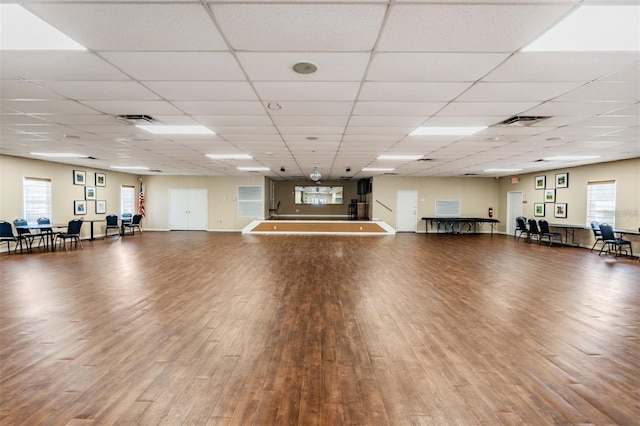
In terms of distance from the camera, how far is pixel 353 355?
8.91ft

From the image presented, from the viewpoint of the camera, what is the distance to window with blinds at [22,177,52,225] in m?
8.82

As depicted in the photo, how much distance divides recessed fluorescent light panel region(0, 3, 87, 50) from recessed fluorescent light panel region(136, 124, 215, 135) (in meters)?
2.56

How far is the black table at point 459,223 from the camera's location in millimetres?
13420

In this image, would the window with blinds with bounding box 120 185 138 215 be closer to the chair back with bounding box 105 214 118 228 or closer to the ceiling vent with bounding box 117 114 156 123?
the chair back with bounding box 105 214 118 228

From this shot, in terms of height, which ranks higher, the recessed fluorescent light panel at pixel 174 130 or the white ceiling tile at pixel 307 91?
the recessed fluorescent light panel at pixel 174 130

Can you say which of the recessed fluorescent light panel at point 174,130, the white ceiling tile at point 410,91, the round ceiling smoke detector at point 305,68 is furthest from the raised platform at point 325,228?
the round ceiling smoke detector at point 305,68

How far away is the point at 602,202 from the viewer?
9062 millimetres

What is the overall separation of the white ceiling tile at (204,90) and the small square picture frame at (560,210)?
11.4 m

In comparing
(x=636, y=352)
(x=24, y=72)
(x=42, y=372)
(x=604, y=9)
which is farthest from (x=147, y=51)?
(x=636, y=352)

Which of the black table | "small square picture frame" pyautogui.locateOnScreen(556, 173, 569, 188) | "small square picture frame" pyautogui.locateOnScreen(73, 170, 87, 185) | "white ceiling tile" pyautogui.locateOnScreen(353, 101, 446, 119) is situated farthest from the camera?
the black table

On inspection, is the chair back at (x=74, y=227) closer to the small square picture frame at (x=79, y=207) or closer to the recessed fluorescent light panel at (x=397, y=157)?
the small square picture frame at (x=79, y=207)

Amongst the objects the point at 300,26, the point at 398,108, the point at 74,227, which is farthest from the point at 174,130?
the point at 74,227

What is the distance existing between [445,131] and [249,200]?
35.2 feet

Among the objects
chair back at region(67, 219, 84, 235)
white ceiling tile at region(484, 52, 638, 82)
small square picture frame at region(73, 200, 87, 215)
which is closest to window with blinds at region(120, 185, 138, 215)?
small square picture frame at region(73, 200, 87, 215)
